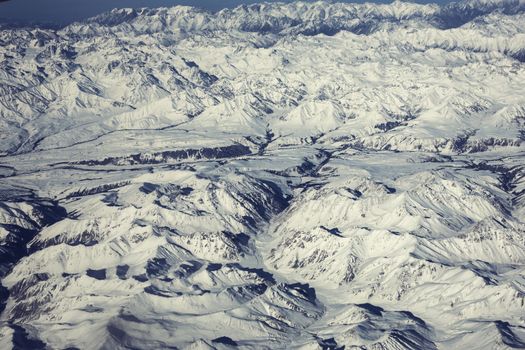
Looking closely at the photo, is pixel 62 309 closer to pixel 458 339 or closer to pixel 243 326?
pixel 243 326

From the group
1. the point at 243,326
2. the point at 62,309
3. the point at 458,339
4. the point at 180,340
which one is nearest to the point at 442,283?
the point at 458,339

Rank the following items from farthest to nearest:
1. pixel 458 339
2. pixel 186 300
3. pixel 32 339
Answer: pixel 186 300 < pixel 32 339 < pixel 458 339

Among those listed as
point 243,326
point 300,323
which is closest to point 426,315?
point 300,323

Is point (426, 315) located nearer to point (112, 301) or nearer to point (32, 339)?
point (112, 301)

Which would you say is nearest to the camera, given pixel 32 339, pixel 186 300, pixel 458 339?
pixel 458 339

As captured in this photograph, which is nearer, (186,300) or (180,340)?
(180,340)

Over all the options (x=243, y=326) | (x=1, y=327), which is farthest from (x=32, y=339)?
(x=243, y=326)

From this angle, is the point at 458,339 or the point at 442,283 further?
the point at 442,283

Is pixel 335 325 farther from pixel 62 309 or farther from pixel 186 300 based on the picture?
pixel 62 309
